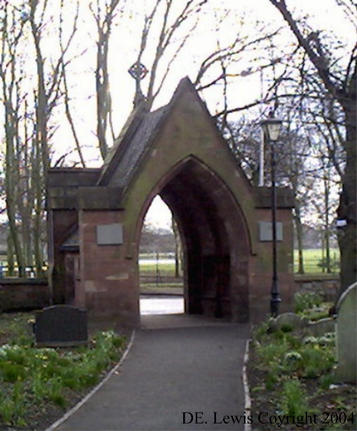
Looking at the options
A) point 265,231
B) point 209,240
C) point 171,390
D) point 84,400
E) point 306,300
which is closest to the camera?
point 84,400

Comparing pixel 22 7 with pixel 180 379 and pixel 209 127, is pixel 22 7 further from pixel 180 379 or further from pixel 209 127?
pixel 180 379

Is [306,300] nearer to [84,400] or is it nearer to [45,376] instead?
[45,376]

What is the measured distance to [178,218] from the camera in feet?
81.9

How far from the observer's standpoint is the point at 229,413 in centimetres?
1038

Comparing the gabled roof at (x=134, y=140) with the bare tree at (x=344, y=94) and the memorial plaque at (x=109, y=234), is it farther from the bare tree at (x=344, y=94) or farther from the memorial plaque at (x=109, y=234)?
the bare tree at (x=344, y=94)

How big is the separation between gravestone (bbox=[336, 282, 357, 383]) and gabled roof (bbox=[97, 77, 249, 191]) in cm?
1010

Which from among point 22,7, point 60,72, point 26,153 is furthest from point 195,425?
point 26,153

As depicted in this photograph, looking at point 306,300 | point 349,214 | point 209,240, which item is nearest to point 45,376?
point 349,214

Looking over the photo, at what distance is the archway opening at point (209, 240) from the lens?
841 inches

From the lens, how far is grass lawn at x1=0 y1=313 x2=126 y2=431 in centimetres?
998

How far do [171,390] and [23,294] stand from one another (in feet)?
47.8

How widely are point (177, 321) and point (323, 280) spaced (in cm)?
708

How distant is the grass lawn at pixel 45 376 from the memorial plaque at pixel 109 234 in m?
3.18

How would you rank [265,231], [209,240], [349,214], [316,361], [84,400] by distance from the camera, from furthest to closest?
[209,240] → [265,231] → [349,214] → [316,361] → [84,400]
